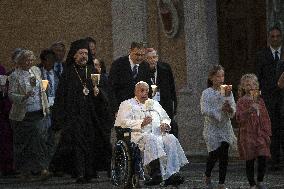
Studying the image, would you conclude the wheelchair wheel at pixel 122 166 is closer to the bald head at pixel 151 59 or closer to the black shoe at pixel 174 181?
the black shoe at pixel 174 181

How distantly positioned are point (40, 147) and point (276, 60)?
143 inches

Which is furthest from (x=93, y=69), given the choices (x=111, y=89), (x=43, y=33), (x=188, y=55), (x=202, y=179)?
(x=43, y=33)

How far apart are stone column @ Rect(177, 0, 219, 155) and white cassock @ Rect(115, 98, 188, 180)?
5.61 metres

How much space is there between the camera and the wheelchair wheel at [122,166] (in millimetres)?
14281

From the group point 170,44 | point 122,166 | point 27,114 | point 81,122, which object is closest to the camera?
point 122,166

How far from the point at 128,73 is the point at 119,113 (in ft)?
3.93

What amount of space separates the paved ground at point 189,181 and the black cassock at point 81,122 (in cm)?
32

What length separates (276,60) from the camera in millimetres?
17453

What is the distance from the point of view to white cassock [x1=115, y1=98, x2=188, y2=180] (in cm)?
1459

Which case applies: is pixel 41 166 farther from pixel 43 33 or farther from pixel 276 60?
pixel 43 33

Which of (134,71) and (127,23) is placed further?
(127,23)

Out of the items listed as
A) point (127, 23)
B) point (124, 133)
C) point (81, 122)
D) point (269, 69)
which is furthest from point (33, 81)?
point (127, 23)

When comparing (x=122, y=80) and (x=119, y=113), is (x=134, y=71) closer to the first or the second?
(x=122, y=80)

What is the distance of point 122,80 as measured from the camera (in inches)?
630
